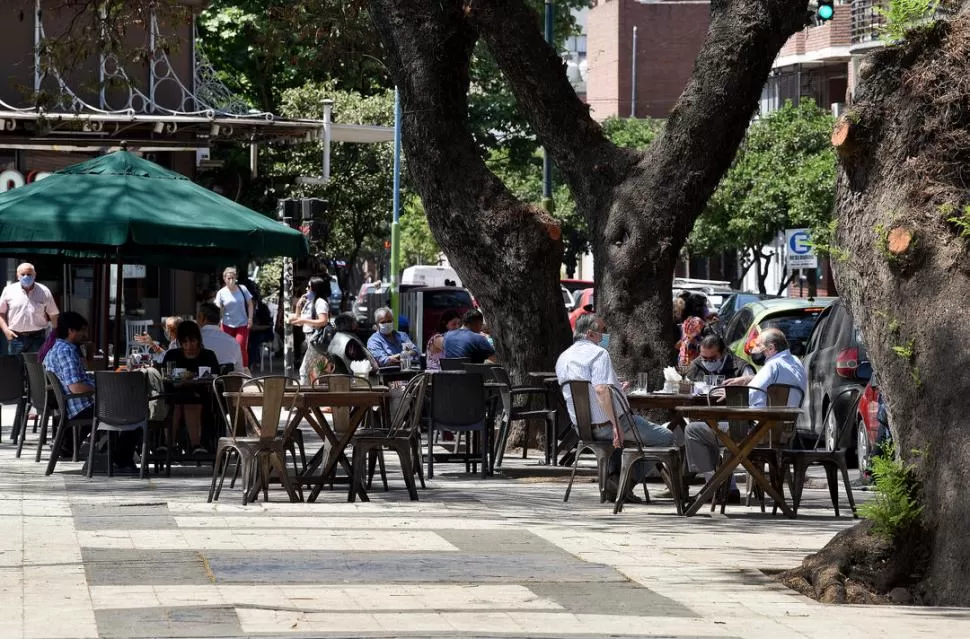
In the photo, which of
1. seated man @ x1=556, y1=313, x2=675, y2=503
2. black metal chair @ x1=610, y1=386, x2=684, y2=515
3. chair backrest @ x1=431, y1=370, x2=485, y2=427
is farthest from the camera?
chair backrest @ x1=431, y1=370, x2=485, y2=427

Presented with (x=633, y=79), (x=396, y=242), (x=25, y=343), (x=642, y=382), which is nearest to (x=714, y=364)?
(x=642, y=382)

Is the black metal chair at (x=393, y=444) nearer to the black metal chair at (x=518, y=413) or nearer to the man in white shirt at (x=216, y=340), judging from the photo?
the black metal chair at (x=518, y=413)

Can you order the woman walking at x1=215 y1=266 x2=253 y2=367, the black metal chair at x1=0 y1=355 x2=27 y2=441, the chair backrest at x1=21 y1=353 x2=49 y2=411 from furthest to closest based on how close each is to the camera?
the woman walking at x1=215 y1=266 x2=253 y2=367 → the black metal chair at x1=0 y1=355 x2=27 y2=441 → the chair backrest at x1=21 y1=353 x2=49 y2=411

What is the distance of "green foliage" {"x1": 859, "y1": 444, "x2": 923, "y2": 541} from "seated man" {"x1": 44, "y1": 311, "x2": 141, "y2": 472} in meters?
7.64

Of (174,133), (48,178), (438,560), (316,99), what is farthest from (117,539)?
(316,99)

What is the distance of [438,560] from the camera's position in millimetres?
10008

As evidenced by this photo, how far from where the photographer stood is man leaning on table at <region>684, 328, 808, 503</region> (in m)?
13.7

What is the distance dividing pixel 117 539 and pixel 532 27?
834cm

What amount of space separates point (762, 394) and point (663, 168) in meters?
3.59

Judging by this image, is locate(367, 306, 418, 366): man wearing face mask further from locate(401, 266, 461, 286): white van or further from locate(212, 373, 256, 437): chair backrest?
locate(401, 266, 461, 286): white van

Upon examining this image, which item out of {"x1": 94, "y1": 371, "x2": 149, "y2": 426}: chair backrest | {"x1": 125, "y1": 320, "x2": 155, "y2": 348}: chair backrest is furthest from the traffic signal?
{"x1": 94, "y1": 371, "x2": 149, "y2": 426}: chair backrest

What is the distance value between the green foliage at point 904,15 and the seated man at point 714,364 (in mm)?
6378

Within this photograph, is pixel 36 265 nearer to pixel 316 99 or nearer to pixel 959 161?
pixel 316 99

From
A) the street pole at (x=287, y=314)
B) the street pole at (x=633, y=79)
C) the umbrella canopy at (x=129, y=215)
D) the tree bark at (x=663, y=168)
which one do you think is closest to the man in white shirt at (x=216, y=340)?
the umbrella canopy at (x=129, y=215)
